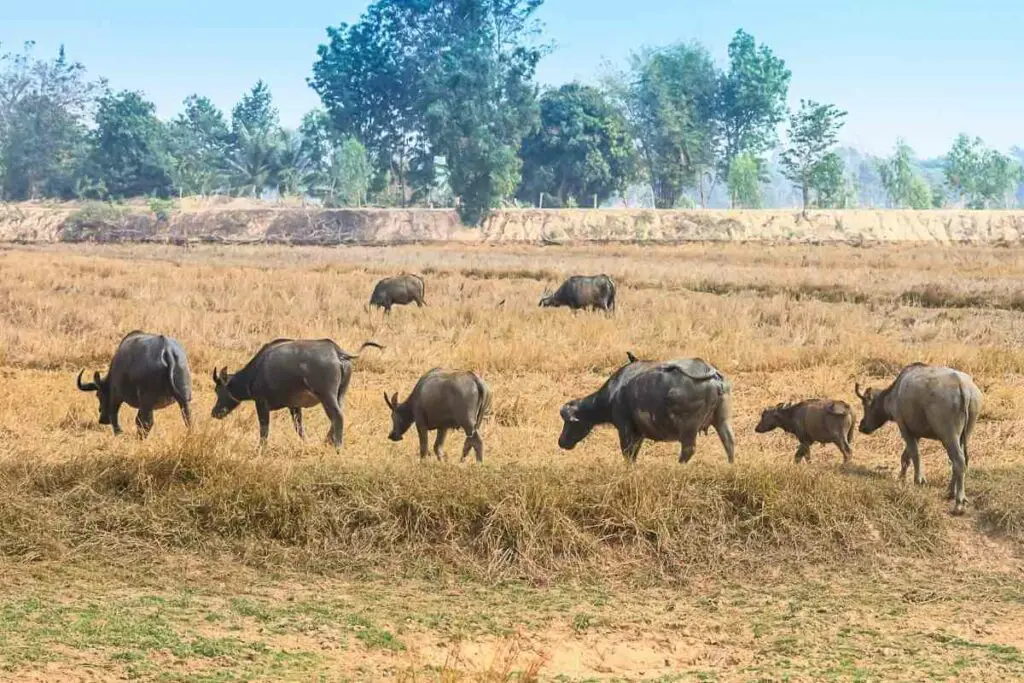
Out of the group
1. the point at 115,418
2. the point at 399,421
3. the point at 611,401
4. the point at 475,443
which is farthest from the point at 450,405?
the point at 115,418

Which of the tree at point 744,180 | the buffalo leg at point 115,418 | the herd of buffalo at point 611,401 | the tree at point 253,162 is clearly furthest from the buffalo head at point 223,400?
the tree at point 744,180

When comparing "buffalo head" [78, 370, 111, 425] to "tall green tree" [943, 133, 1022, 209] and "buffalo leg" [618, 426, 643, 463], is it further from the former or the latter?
"tall green tree" [943, 133, 1022, 209]

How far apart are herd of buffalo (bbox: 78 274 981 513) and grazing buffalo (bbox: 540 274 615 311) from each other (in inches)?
515

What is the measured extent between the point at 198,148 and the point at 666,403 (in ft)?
318

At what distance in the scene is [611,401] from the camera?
11.2 m

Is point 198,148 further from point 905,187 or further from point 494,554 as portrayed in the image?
point 494,554

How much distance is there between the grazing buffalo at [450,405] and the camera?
429 inches

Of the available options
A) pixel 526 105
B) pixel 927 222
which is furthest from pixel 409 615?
pixel 927 222

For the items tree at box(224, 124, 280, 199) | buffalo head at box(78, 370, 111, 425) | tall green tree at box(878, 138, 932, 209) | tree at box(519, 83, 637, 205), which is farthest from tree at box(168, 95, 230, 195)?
buffalo head at box(78, 370, 111, 425)

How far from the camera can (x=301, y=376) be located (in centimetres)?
1180

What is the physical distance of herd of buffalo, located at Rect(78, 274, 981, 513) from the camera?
10336mm

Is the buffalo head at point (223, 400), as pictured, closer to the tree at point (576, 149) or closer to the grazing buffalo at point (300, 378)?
the grazing buffalo at point (300, 378)

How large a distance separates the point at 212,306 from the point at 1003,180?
98991mm

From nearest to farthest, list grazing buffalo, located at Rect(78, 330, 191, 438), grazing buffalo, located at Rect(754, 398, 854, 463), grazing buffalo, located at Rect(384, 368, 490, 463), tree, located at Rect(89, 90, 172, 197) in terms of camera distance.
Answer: grazing buffalo, located at Rect(384, 368, 490, 463) → grazing buffalo, located at Rect(754, 398, 854, 463) → grazing buffalo, located at Rect(78, 330, 191, 438) → tree, located at Rect(89, 90, 172, 197)
